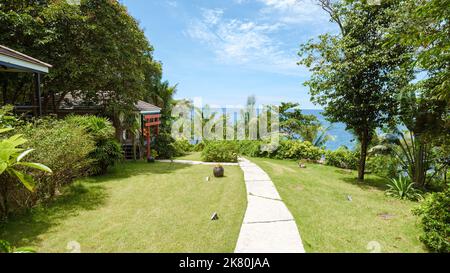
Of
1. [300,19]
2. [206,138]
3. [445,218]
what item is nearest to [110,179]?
[445,218]

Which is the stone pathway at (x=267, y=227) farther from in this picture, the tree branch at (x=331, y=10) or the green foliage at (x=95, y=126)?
the tree branch at (x=331, y=10)

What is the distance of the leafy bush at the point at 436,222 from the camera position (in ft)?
14.2

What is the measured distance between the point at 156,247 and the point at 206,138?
17224 millimetres

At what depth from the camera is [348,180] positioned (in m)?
10.7

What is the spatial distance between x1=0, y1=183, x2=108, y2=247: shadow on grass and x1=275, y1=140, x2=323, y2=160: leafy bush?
1146cm

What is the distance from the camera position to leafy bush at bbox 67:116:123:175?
9.40 metres

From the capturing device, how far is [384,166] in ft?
39.2

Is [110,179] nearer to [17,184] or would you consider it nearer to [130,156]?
[17,184]

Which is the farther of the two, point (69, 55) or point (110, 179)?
point (69, 55)

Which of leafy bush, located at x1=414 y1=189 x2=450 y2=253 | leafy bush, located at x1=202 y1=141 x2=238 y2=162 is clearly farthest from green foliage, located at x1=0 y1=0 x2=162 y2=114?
leafy bush, located at x1=414 y1=189 x2=450 y2=253

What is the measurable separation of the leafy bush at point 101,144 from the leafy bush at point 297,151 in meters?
10.3

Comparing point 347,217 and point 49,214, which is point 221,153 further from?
point 49,214

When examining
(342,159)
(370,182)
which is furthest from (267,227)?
(342,159)

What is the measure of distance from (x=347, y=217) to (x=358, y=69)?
6020 mm
